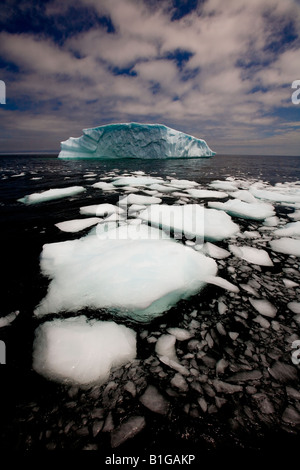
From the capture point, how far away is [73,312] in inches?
50.1

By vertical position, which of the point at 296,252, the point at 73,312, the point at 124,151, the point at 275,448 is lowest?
the point at 275,448

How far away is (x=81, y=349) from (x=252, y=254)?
1764 millimetres

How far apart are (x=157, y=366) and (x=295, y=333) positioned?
83 cm

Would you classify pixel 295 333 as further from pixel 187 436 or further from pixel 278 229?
pixel 278 229

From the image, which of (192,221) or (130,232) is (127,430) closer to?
(130,232)

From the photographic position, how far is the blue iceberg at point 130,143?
19875 mm

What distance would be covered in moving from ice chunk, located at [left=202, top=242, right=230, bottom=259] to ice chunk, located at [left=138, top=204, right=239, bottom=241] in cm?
22

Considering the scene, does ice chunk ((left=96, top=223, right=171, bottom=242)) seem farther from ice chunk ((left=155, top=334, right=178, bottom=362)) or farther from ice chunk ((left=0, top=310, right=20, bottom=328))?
ice chunk ((left=155, top=334, right=178, bottom=362))

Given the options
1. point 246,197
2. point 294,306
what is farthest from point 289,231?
point 246,197

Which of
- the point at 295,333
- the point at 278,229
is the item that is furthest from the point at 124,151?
the point at 295,333

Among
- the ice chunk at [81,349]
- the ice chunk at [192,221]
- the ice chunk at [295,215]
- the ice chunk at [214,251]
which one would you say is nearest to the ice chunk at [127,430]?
the ice chunk at [81,349]

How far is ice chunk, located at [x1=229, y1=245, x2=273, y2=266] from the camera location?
6.09 ft

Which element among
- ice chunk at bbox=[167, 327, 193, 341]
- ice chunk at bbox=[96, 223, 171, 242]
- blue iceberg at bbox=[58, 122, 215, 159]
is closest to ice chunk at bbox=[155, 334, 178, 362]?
ice chunk at bbox=[167, 327, 193, 341]

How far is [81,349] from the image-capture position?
3.40 feet
